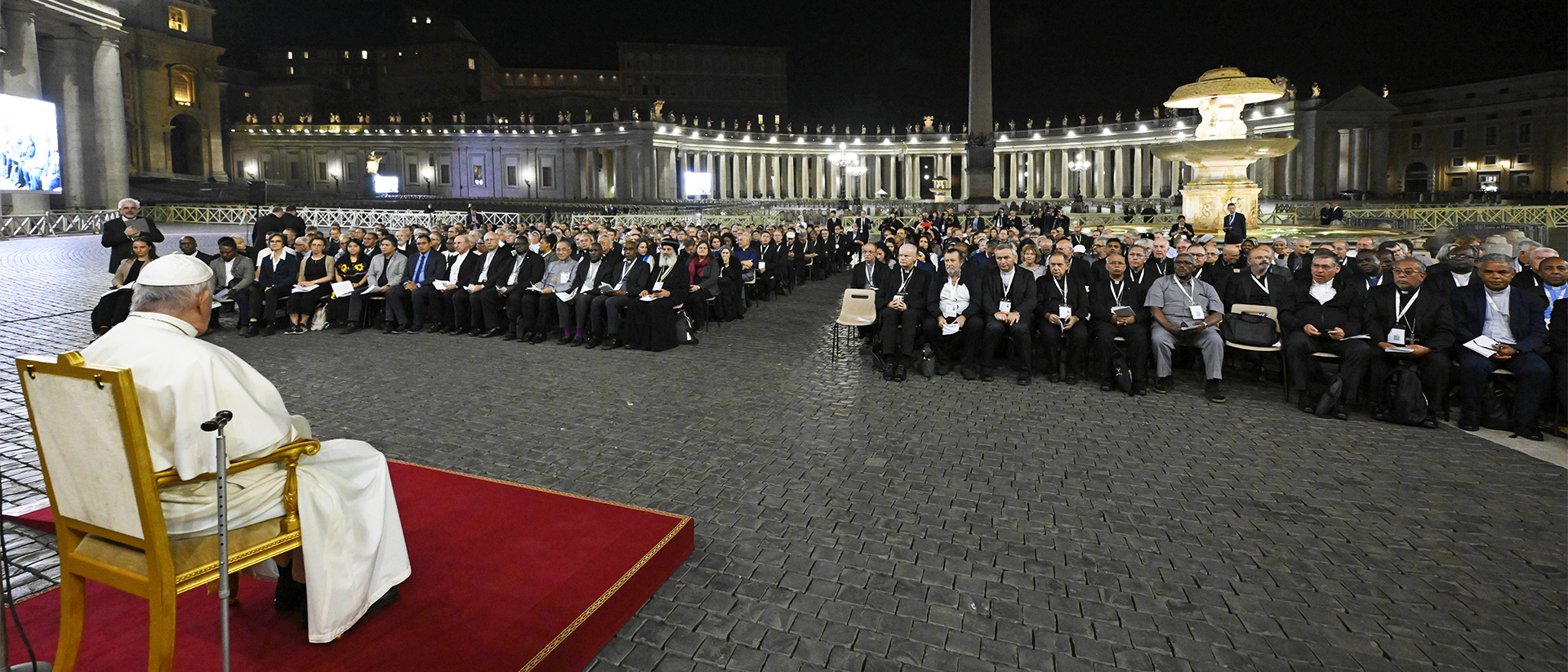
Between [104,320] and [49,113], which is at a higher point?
[49,113]

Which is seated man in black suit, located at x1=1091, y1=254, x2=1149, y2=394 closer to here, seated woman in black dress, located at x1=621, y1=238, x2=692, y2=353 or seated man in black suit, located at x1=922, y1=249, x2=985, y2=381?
seated man in black suit, located at x1=922, y1=249, x2=985, y2=381

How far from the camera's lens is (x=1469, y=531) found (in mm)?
4414

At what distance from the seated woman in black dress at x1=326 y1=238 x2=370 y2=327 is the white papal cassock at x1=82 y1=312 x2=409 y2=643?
957cm

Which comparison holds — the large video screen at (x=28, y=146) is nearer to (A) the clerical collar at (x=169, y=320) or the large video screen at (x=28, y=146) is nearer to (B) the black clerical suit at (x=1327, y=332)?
(A) the clerical collar at (x=169, y=320)

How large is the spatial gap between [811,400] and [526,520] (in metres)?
3.71

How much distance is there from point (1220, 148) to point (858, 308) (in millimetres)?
13178

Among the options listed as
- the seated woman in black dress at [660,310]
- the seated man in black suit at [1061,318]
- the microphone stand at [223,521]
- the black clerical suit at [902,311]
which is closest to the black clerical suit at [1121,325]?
the seated man in black suit at [1061,318]

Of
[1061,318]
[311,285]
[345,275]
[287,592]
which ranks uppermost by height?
[345,275]

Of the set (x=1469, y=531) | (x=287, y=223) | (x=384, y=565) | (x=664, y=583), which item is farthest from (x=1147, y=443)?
(x=287, y=223)

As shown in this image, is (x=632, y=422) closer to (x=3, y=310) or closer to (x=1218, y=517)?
(x=1218, y=517)

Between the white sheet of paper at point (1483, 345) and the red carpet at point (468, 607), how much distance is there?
6.77 m

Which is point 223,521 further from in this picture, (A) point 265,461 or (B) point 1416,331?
(B) point 1416,331

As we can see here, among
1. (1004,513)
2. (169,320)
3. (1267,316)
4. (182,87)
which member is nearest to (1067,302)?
(1267,316)

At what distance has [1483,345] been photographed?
664cm
